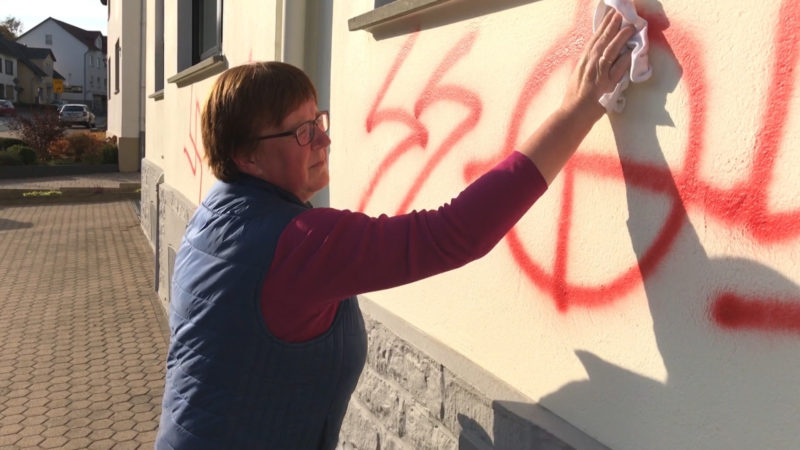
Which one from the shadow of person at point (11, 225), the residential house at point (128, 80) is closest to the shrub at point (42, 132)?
the residential house at point (128, 80)

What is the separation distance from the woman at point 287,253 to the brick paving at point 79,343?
2900 millimetres

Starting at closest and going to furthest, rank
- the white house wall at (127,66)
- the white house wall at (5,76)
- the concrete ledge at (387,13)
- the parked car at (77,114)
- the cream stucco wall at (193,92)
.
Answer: the concrete ledge at (387,13) → the cream stucco wall at (193,92) → the white house wall at (127,66) → the parked car at (77,114) → the white house wall at (5,76)

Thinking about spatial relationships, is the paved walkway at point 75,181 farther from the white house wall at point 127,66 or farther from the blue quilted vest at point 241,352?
the blue quilted vest at point 241,352

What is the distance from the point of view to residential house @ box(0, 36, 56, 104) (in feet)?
215

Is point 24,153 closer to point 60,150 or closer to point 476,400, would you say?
point 60,150

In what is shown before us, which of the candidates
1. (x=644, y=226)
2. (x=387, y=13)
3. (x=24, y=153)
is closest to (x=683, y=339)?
(x=644, y=226)

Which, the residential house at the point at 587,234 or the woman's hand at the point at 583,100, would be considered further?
the woman's hand at the point at 583,100

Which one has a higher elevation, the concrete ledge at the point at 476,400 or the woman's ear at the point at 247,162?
the woman's ear at the point at 247,162

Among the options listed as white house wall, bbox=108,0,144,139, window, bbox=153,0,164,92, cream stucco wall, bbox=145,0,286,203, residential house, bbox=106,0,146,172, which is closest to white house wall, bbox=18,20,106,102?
residential house, bbox=106,0,146,172

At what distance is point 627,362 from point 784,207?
533 mm

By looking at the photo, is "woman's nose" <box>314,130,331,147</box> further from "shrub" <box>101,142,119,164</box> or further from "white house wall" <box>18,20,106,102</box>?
"white house wall" <box>18,20,106,102</box>

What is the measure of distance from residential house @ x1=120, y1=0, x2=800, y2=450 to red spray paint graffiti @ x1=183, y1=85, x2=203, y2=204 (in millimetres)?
3111

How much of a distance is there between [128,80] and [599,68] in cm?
1914

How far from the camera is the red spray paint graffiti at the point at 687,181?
1.32 metres
